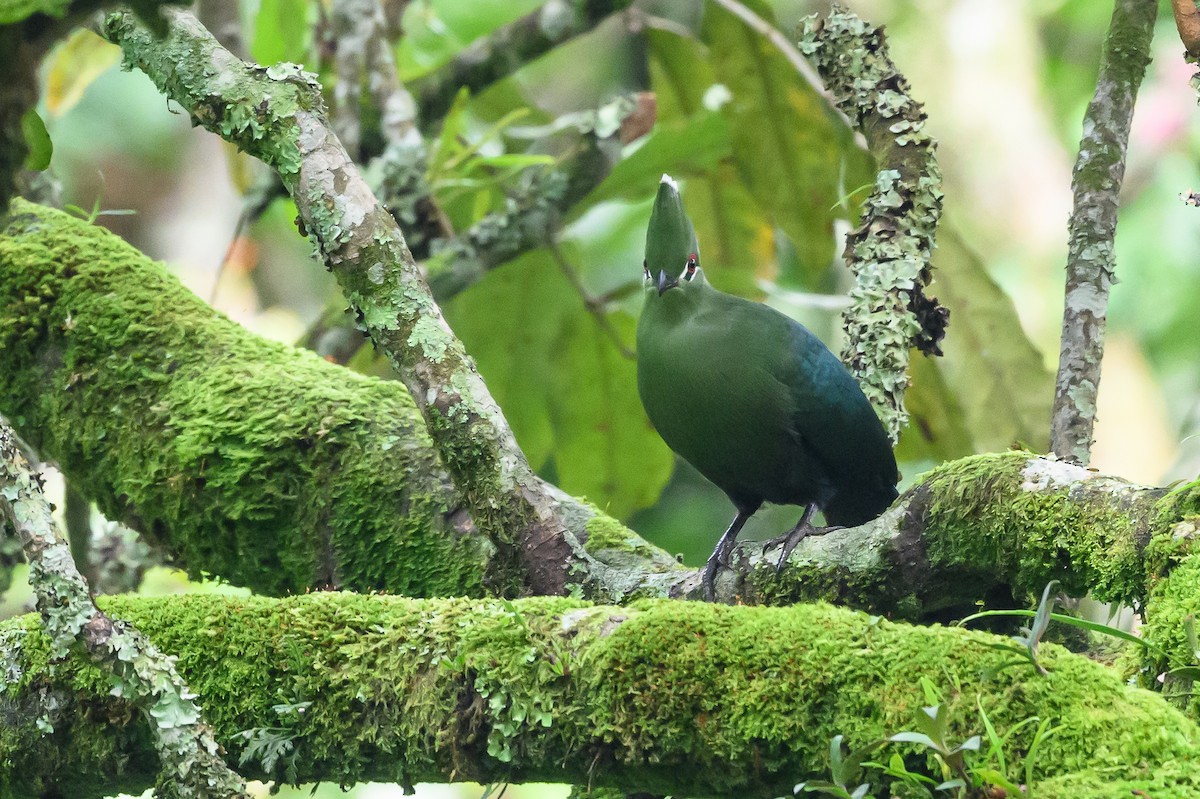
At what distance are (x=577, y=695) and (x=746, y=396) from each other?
109cm

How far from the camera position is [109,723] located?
1731mm

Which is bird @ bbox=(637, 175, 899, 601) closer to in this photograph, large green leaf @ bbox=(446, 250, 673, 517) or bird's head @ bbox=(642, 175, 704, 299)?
bird's head @ bbox=(642, 175, 704, 299)

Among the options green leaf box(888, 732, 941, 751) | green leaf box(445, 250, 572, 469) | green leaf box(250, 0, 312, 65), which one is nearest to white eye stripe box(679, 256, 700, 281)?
green leaf box(445, 250, 572, 469)

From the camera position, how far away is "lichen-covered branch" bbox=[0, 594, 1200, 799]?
1337 mm

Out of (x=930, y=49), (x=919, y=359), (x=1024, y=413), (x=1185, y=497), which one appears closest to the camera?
(x=1185, y=497)

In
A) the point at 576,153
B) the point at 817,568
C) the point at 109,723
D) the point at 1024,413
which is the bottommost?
the point at 109,723

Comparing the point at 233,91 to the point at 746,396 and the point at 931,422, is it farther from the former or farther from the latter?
the point at 931,422

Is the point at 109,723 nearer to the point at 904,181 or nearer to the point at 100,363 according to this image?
the point at 100,363

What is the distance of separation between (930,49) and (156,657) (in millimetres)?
7123

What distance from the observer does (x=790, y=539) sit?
2248mm

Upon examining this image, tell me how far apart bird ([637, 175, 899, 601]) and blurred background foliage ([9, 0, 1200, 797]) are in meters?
0.52

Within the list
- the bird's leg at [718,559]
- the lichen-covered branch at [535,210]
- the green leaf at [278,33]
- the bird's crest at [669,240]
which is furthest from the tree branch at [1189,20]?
the green leaf at [278,33]

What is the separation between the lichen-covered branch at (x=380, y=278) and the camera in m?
2.15

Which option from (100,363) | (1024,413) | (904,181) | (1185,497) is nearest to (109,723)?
(100,363)
